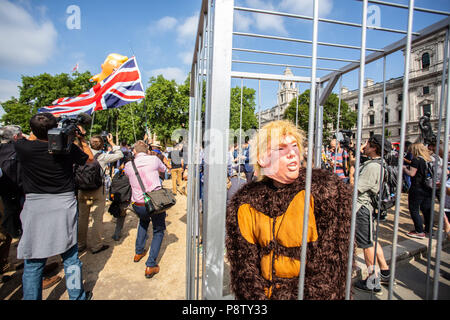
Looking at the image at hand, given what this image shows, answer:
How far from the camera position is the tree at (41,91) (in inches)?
1133

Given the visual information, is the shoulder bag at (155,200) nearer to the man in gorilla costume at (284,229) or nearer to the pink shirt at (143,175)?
the pink shirt at (143,175)

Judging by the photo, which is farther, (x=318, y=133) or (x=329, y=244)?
(x=318, y=133)

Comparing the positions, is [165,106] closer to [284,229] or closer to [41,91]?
[41,91]

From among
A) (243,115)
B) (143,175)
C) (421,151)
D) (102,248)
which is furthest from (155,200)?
(243,115)

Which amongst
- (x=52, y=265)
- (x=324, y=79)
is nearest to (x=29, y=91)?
(x=52, y=265)

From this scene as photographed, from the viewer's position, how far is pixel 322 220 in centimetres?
127

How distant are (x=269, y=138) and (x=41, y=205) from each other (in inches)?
87.9

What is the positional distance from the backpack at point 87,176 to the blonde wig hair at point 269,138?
120 inches

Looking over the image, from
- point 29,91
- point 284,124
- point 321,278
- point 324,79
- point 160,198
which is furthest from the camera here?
point 29,91

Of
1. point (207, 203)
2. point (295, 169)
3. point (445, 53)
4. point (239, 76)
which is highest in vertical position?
point (239, 76)

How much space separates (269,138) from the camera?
1.41 meters
